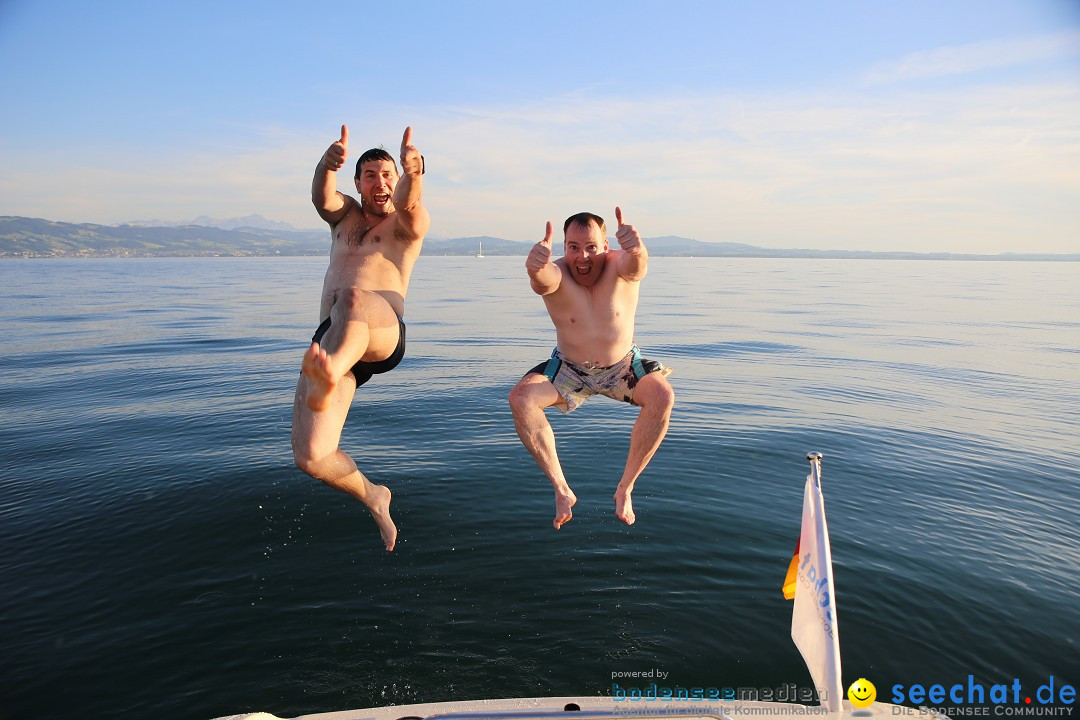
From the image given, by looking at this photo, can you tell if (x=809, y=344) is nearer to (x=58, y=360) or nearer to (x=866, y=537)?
(x=866, y=537)

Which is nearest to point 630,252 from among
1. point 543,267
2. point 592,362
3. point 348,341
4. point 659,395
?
point 543,267

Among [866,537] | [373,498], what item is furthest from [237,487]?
[866,537]

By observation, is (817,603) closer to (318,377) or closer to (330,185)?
(318,377)

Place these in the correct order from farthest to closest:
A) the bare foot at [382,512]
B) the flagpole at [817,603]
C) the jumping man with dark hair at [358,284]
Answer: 1. the bare foot at [382,512]
2. the jumping man with dark hair at [358,284]
3. the flagpole at [817,603]

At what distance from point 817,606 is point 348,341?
14.2 ft

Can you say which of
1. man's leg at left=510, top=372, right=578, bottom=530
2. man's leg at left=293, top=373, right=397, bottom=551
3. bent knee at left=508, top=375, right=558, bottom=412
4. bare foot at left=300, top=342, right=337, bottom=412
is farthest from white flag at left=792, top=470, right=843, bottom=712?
man's leg at left=293, top=373, right=397, bottom=551

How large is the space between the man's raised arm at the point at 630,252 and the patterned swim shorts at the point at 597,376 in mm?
924

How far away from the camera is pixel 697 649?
8312 mm

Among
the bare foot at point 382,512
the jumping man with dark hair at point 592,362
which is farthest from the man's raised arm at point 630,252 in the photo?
the bare foot at point 382,512

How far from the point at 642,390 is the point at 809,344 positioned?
27.5m

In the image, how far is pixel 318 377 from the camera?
5.53m

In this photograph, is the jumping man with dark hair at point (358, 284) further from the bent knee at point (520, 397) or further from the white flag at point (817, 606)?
the white flag at point (817, 606)

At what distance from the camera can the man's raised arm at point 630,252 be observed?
260 inches

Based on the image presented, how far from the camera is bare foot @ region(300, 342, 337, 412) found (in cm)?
539
